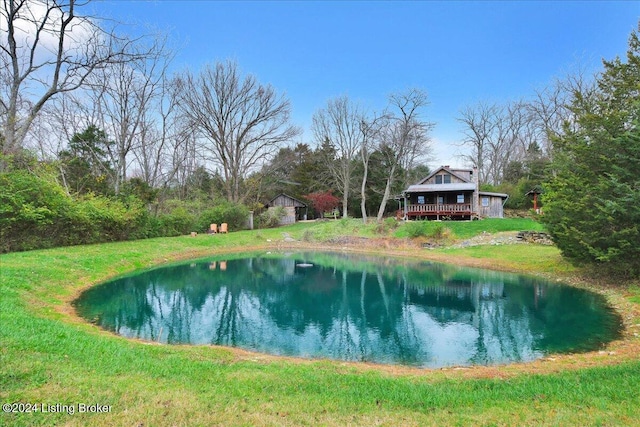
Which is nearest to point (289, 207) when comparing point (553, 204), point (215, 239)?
point (215, 239)

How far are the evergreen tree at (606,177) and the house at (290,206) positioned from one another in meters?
31.0

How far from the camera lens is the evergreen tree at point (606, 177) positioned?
10906mm

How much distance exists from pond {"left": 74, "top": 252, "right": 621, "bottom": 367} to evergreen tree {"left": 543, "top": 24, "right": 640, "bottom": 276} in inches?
73.5

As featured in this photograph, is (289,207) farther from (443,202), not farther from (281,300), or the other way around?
(281,300)

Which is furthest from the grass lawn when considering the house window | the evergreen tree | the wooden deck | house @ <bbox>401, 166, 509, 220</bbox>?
the house window

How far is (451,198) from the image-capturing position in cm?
3384

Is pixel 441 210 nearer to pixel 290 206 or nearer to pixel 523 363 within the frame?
pixel 290 206

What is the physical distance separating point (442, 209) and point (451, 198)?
241cm

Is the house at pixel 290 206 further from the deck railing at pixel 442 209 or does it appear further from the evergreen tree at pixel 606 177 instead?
the evergreen tree at pixel 606 177

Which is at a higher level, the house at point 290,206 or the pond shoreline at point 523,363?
the house at point 290,206

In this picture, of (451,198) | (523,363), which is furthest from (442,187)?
(523,363)

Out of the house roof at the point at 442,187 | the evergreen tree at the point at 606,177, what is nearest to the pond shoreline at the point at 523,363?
the evergreen tree at the point at 606,177

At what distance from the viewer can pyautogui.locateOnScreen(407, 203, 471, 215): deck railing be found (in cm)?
3169

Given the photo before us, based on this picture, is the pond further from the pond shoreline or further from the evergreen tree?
the evergreen tree
